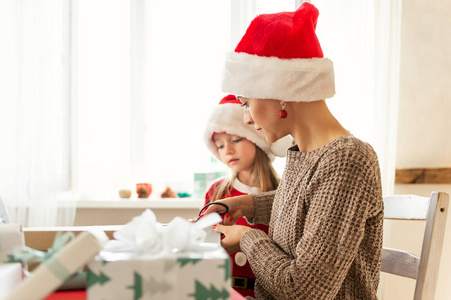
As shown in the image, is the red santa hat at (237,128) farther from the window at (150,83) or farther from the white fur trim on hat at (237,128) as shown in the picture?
the window at (150,83)

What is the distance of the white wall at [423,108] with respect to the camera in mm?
2477

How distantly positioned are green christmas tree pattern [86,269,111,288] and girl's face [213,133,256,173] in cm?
134

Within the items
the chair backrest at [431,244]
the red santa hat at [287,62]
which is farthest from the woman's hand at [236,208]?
the chair backrest at [431,244]

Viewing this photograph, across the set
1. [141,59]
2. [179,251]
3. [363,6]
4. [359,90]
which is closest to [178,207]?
[141,59]

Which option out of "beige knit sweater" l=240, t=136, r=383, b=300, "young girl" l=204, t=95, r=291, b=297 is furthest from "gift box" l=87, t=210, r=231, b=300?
"young girl" l=204, t=95, r=291, b=297

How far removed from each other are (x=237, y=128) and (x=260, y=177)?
21cm

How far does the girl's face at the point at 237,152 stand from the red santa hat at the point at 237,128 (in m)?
0.03

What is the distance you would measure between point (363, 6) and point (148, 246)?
2307 millimetres

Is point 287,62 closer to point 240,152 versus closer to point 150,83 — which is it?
point 240,152

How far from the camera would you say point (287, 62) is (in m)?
1.16

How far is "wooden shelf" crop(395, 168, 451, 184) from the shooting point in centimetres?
246

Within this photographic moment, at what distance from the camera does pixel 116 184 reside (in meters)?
2.73

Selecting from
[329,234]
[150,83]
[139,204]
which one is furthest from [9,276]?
[150,83]

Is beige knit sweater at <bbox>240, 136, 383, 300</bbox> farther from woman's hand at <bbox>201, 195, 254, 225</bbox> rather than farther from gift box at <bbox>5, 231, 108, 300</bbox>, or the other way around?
gift box at <bbox>5, 231, 108, 300</bbox>
